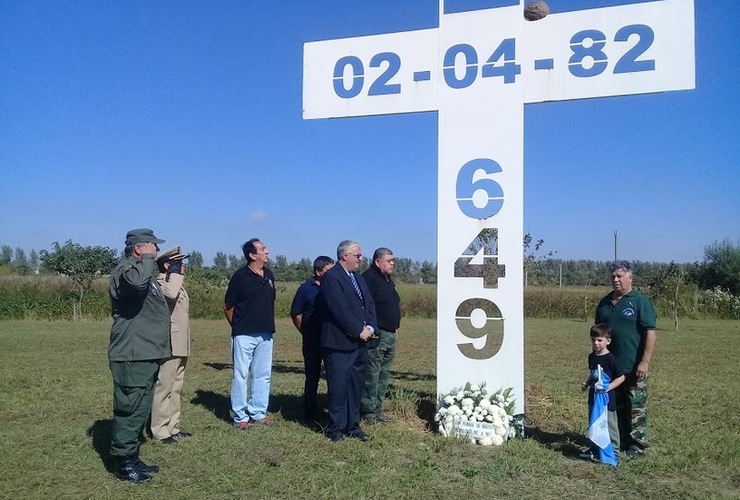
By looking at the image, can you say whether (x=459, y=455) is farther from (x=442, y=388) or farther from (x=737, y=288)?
(x=737, y=288)

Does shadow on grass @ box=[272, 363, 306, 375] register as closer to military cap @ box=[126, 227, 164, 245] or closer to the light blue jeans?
the light blue jeans

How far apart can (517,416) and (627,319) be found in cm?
127

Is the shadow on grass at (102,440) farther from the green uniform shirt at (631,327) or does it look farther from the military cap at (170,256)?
the green uniform shirt at (631,327)

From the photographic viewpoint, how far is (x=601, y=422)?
15.8 feet

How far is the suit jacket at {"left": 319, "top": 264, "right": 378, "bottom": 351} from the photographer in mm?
5430

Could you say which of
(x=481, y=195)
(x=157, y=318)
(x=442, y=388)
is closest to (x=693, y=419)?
(x=442, y=388)

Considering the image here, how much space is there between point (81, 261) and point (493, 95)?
64.7 ft

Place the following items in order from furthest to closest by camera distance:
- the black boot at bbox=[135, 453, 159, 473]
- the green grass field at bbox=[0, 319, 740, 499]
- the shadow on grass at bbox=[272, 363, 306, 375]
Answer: the shadow on grass at bbox=[272, 363, 306, 375] < the black boot at bbox=[135, 453, 159, 473] < the green grass field at bbox=[0, 319, 740, 499]

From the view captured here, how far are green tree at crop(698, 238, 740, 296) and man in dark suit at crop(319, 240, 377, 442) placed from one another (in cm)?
3114

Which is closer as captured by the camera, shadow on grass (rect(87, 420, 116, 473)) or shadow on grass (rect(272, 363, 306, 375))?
shadow on grass (rect(87, 420, 116, 473))

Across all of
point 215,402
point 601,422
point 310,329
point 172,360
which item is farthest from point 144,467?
point 601,422

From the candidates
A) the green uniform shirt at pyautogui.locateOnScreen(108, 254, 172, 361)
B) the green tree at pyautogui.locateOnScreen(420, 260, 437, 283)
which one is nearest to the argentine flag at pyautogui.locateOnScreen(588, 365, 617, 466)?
the green uniform shirt at pyautogui.locateOnScreen(108, 254, 172, 361)

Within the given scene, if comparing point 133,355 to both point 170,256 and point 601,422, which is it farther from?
point 601,422

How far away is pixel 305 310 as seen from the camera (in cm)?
643
